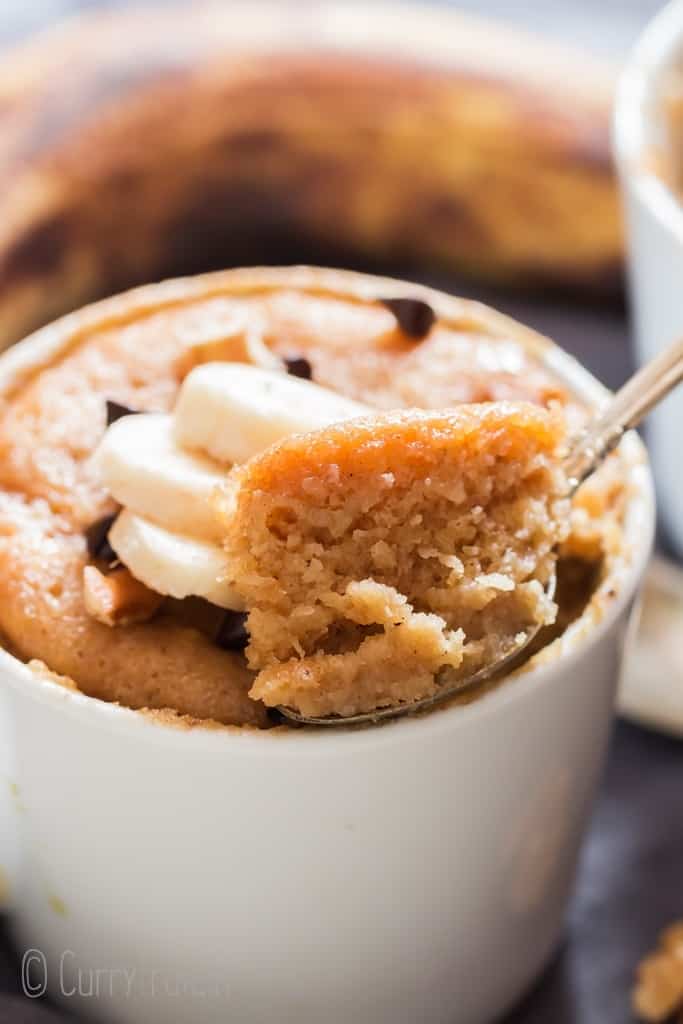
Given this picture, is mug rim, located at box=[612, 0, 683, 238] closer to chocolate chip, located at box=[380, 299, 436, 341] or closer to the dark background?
chocolate chip, located at box=[380, 299, 436, 341]

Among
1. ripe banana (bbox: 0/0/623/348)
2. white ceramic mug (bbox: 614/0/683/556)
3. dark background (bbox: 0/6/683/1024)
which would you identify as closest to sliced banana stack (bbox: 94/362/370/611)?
dark background (bbox: 0/6/683/1024)

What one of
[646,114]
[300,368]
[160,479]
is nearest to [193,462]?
[160,479]

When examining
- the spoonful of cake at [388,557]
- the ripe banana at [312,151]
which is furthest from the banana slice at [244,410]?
the ripe banana at [312,151]

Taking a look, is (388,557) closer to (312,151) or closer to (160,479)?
(160,479)

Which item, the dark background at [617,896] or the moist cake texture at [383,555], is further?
the dark background at [617,896]

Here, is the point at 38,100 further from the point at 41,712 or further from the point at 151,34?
the point at 41,712

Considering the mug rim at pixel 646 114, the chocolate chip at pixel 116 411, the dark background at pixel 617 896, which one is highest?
the mug rim at pixel 646 114

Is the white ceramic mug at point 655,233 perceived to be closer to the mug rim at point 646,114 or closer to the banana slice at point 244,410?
the mug rim at point 646,114
